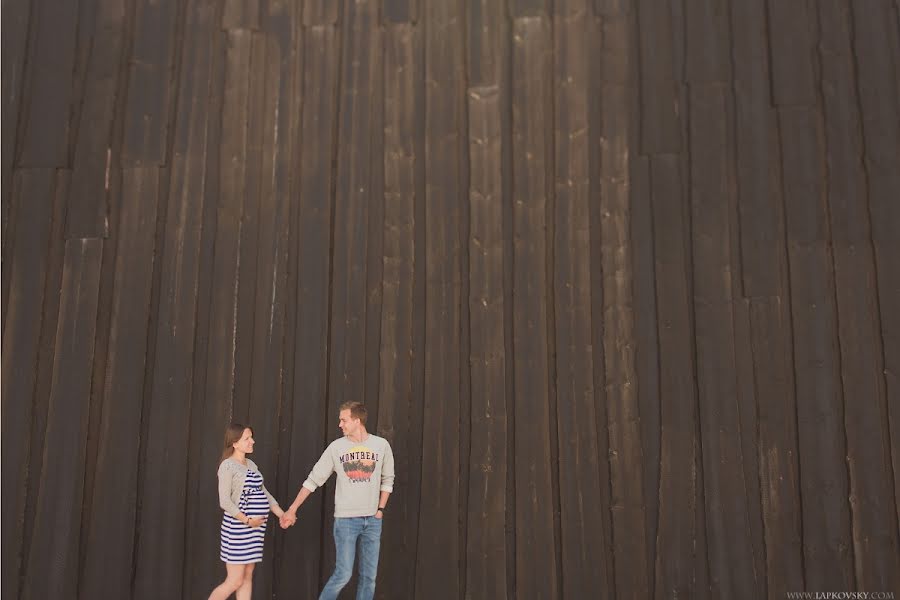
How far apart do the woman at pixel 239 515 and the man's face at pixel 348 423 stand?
463 mm

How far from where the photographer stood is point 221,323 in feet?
15.8

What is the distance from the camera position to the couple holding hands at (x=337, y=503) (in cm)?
401

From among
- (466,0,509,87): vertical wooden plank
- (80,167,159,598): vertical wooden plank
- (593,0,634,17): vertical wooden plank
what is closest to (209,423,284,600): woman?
(80,167,159,598): vertical wooden plank

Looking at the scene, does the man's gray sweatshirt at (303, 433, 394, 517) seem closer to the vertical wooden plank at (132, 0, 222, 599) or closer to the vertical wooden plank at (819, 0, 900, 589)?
the vertical wooden plank at (132, 0, 222, 599)

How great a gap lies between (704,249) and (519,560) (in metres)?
1.94

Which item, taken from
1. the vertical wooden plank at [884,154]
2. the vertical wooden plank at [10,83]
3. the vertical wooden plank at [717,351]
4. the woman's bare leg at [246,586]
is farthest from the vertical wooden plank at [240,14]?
the vertical wooden plank at [884,154]

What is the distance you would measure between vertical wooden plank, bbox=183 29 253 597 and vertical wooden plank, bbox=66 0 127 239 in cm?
67

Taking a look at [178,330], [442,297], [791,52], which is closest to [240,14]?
[178,330]

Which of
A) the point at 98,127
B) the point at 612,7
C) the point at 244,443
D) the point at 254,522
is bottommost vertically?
the point at 254,522

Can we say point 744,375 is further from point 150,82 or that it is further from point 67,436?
point 150,82

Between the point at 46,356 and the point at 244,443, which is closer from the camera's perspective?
the point at 244,443

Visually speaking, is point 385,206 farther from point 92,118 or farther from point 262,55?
point 92,118

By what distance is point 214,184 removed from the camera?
5000 millimetres

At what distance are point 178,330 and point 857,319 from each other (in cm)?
370
